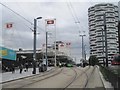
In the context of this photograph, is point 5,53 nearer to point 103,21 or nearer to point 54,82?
point 103,21

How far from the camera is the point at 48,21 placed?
3145 inches

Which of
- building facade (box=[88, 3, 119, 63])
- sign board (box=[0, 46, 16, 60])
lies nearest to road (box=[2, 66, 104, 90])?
building facade (box=[88, 3, 119, 63])

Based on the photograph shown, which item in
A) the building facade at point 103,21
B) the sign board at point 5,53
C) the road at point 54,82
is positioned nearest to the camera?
the road at point 54,82

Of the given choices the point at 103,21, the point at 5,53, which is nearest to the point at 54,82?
the point at 103,21

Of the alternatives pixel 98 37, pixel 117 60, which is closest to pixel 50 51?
pixel 98 37

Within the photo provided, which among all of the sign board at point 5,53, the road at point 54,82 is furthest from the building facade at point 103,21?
the sign board at point 5,53

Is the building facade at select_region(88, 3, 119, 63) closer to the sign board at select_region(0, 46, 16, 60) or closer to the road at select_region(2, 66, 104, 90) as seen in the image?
the road at select_region(2, 66, 104, 90)


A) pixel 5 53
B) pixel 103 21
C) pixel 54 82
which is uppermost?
pixel 103 21

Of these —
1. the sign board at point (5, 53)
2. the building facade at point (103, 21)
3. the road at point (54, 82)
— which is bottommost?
the road at point (54, 82)

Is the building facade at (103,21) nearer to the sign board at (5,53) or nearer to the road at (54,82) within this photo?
the road at (54,82)

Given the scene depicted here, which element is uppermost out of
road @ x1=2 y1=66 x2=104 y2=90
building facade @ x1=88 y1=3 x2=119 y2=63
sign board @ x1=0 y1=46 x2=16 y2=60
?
building facade @ x1=88 y1=3 x2=119 y2=63

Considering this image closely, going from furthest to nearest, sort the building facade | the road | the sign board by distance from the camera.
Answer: the sign board → the building facade → the road

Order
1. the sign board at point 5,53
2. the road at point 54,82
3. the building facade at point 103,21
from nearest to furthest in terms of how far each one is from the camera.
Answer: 1. the road at point 54,82
2. the building facade at point 103,21
3. the sign board at point 5,53

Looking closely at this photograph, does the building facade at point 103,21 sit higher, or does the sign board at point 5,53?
the building facade at point 103,21
